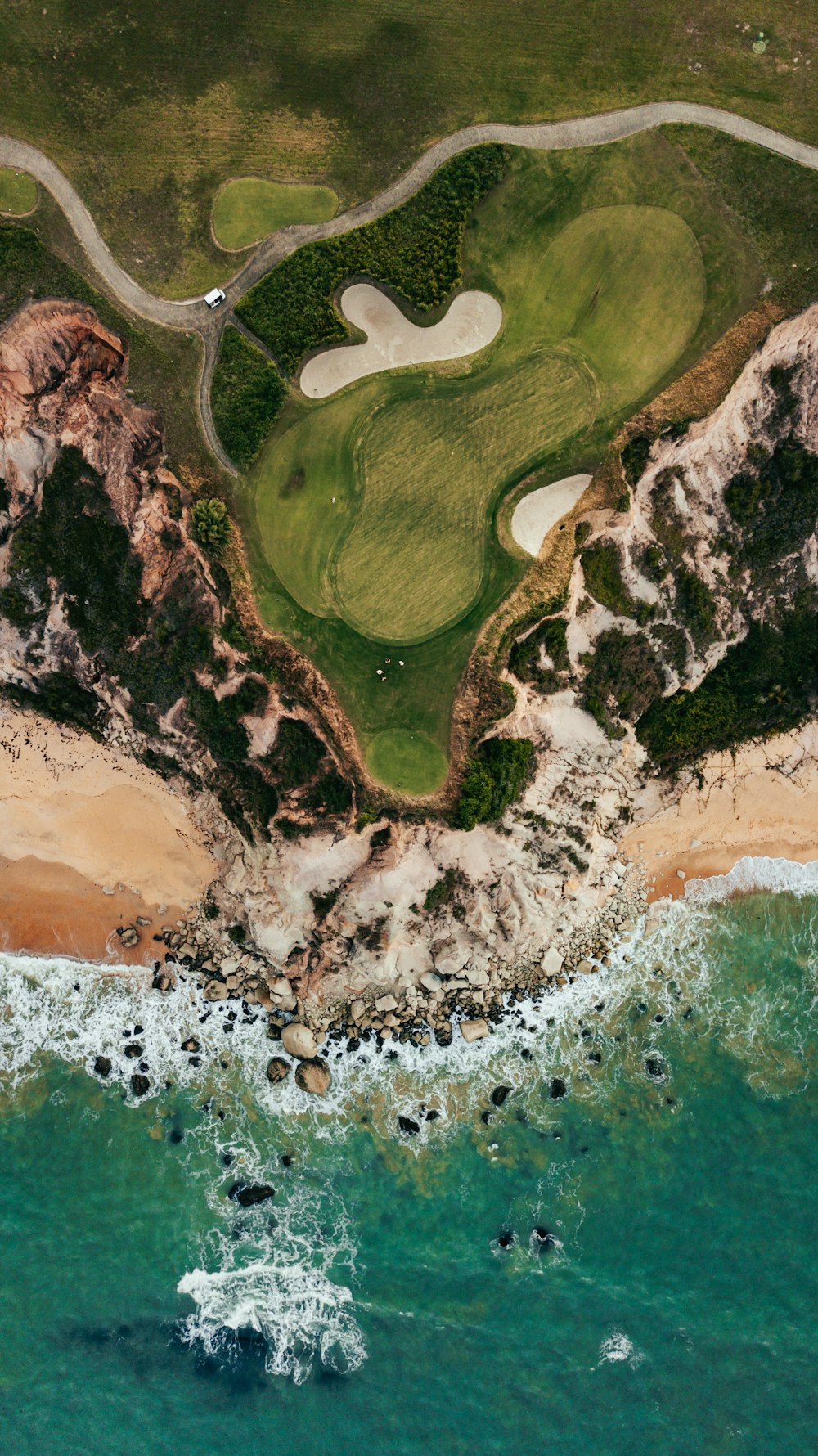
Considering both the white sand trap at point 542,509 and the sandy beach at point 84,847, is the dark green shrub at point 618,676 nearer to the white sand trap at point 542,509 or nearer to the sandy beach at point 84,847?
the white sand trap at point 542,509

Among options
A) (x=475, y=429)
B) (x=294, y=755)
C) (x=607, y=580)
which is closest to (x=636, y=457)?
(x=607, y=580)

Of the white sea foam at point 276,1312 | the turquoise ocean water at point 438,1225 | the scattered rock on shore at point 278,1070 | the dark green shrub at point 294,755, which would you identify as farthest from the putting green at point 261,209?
the white sea foam at point 276,1312

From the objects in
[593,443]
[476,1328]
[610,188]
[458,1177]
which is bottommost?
[476,1328]

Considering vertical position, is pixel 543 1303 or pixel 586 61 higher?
pixel 586 61

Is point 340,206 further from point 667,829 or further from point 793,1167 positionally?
point 793,1167

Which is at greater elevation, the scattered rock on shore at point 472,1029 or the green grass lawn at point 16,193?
the green grass lawn at point 16,193

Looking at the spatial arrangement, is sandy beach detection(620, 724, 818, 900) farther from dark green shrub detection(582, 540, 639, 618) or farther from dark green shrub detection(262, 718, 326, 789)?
dark green shrub detection(262, 718, 326, 789)

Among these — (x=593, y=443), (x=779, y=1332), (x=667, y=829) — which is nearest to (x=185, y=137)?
(x=593, y=443)
